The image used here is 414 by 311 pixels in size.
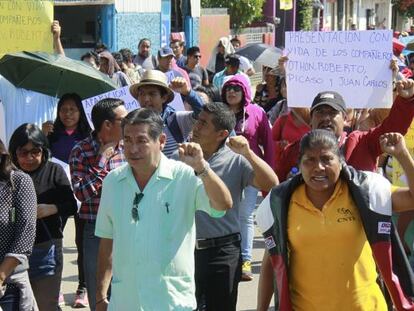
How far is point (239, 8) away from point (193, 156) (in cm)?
2594

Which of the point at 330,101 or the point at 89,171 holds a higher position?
the point at 330,101

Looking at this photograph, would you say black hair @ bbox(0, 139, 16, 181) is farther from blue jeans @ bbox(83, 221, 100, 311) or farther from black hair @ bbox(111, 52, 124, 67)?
black hair @ bbox(111, 52, 124, 67)

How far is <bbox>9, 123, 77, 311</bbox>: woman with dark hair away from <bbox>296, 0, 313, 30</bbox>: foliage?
34449 mm

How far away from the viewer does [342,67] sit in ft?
23.0

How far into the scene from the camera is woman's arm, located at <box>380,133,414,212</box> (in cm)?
448

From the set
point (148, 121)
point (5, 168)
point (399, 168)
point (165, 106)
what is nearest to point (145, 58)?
point (165, 106)

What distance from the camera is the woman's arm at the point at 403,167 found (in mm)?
4484

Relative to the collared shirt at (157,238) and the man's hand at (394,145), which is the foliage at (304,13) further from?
the collared shirt at (157,238)

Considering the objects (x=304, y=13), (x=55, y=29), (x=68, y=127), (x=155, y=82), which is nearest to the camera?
(x=155, y=82)

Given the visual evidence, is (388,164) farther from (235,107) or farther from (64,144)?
(64,144)

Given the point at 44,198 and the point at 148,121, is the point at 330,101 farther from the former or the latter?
the point at 44,198

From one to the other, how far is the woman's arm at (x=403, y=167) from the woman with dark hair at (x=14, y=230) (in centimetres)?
182

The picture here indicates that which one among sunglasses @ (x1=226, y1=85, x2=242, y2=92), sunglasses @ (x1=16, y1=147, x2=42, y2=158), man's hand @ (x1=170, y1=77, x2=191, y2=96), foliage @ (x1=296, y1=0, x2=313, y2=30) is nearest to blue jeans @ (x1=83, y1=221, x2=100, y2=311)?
sunglasses @ (x1=16, y1=147, x2=42, y2=158)

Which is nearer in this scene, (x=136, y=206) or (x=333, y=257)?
(x=333, y=257)
